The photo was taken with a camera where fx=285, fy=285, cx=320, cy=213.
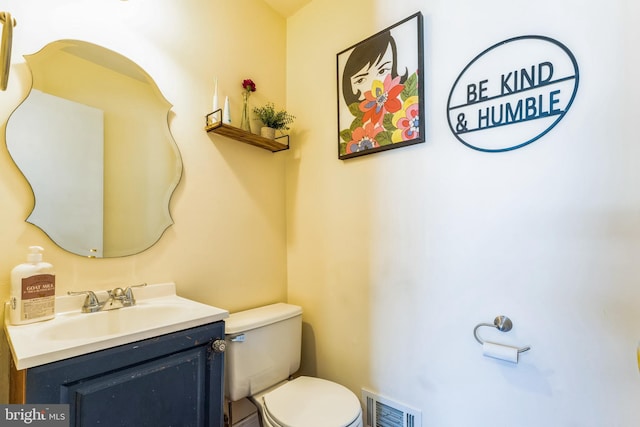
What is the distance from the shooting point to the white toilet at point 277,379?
1.13m

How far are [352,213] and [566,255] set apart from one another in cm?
86

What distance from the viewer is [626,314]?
2.79 feet

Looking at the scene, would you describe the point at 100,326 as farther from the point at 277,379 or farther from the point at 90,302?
the point at 277,379

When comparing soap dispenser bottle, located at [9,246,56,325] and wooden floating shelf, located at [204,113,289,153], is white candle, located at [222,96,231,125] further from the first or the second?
soap dispenser bottle, located at [9,246,56,325]

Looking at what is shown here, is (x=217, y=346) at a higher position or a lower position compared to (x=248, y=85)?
lower

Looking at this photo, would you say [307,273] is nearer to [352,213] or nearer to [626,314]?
[352,213]

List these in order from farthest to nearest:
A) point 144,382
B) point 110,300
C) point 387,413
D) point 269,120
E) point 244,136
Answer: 1. point 269,120
2. point 244,136
3. point 387,413
4. point 110,300
5. point 144,382

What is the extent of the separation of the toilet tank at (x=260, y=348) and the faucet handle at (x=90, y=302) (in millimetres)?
485

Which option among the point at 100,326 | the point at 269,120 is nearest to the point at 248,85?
the point at 269,120

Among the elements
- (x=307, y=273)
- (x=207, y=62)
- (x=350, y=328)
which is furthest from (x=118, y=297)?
(x=207, y=62)

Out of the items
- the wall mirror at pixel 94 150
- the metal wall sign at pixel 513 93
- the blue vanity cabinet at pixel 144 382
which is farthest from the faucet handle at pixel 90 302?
the metal wall sign at pixel 513 93

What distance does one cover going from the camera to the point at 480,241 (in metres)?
1.10

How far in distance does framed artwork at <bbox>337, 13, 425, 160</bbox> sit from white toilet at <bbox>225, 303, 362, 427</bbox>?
95 centimetres

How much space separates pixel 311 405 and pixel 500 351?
770mm
